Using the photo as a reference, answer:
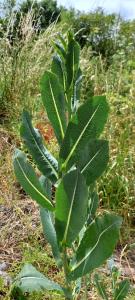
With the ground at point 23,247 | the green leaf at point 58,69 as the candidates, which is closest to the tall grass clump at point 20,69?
the ground at point 23,247

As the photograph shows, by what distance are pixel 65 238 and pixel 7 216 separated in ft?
6.60

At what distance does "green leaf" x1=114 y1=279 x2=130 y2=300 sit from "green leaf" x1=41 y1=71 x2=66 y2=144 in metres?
0.46

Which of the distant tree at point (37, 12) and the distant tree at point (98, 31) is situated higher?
the distant tree at point (37, 12)

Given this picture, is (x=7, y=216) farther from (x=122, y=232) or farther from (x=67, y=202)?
(x=67, y=202)

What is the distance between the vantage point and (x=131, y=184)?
3.56 meters

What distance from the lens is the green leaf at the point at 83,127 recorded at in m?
1.10

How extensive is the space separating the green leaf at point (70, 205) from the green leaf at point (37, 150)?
0.32ft

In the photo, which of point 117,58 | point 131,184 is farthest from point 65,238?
point 117,58

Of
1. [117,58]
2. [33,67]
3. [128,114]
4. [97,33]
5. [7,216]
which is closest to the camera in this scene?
[7,216]

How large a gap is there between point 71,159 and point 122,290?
0.45 meters

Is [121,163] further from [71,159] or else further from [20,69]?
[71,159]

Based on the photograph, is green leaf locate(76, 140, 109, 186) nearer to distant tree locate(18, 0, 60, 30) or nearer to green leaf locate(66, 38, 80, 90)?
green leaf locate(66, 38, 80, 90)

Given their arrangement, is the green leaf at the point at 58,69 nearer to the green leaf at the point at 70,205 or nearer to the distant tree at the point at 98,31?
the green leaf at the point at 70,205

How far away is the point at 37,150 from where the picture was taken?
3.87 feet
